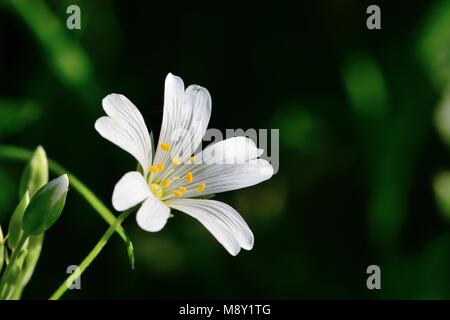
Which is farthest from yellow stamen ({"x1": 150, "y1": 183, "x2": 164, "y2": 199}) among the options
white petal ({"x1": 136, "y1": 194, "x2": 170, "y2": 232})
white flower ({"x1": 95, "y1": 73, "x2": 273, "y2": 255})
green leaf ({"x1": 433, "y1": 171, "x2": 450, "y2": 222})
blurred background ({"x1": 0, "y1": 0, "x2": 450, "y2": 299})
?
green leaf ({"x1": 433, "y1": 171, "x2": 450, "y2": 222})

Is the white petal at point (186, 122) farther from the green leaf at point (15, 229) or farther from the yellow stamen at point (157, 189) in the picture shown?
the green leaf at point (15, 229)

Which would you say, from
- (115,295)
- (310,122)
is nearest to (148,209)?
(115,295)

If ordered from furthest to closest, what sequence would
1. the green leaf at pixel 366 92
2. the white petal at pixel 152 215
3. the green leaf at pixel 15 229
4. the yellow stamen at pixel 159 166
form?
1. the green leaf at pixel 366 92
2. the yellow stamen at pixel 159 166
3. the green leaf at pixel 15 229
4. the white petal at pixel 152 215

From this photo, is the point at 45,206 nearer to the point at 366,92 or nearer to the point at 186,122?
the point at 186,122

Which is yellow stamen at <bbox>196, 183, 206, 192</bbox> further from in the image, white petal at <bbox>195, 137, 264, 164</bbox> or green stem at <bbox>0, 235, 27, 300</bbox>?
green stem at <bbox>0, 235, 27, 300</bbox>

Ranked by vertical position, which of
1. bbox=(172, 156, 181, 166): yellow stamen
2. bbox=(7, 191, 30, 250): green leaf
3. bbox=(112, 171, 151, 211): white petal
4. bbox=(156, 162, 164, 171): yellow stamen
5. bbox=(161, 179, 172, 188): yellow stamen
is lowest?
bbox=(7, 191, 30, 250): green leaf

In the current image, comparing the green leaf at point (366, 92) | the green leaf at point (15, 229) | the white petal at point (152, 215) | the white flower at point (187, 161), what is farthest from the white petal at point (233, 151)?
the green leaf at point (366, 92)
